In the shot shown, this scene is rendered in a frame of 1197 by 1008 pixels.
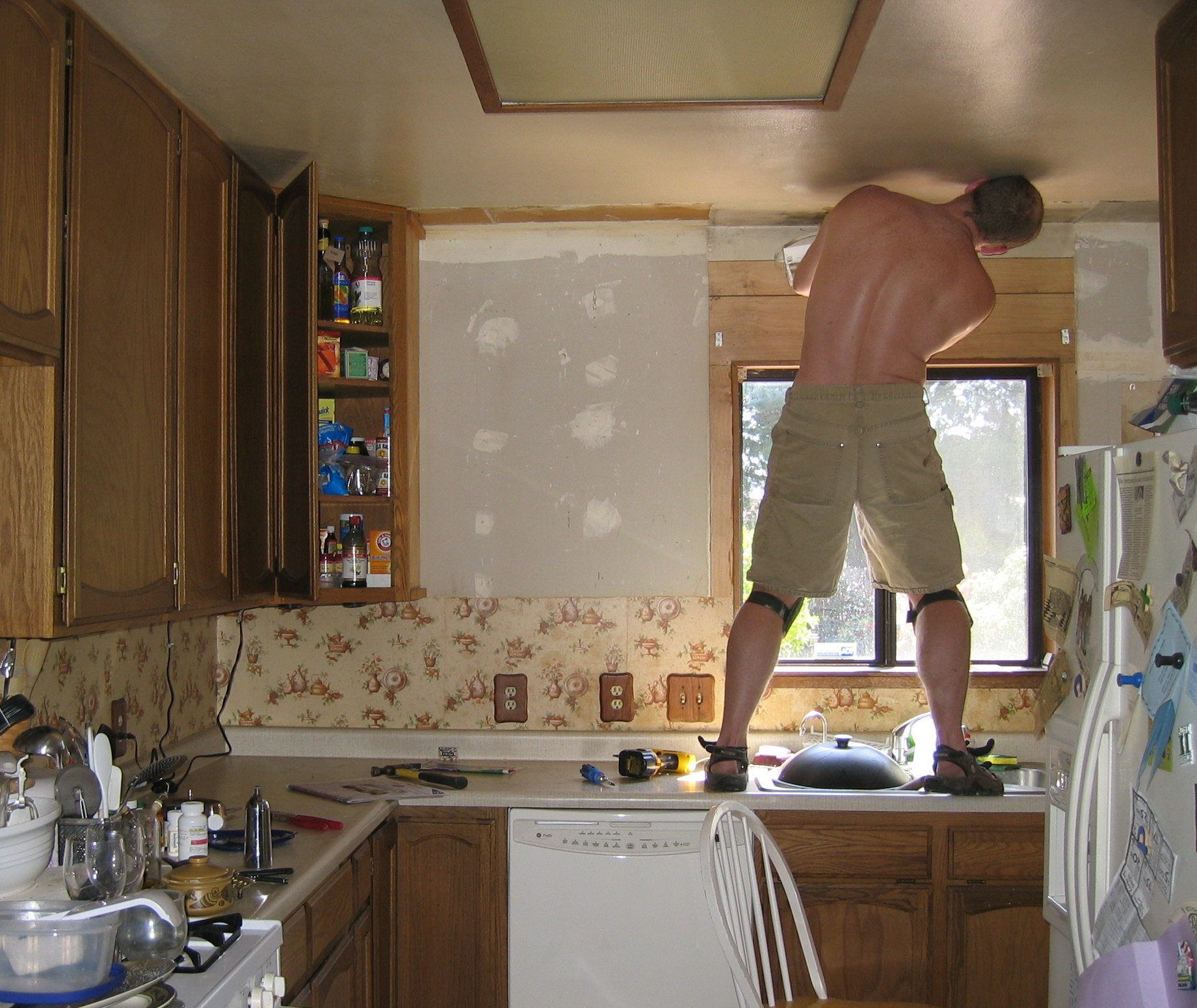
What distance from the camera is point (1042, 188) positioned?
2750 mm

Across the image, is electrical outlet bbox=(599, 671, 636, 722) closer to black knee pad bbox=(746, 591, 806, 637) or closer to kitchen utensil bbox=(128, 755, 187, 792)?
black knee pad bbox=(746, 591, 806, 637)

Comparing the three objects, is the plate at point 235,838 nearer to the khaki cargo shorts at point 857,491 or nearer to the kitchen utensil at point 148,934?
the kitchen utensil at point 148,934

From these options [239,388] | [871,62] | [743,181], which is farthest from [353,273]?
[871,62]

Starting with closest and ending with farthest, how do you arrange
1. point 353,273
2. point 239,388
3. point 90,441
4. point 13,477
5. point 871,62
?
point 13,477 → point 90,441 → point 871,62 → point 239,388 → point 353,273

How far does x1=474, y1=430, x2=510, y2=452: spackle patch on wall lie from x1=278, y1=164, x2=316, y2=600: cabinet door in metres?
0.65

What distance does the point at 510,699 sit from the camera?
302 cm

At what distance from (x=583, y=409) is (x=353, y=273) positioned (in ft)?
2.43

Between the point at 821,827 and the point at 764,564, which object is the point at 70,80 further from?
the point at 821,827

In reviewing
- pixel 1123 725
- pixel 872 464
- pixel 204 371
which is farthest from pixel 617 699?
pixel 1123 725

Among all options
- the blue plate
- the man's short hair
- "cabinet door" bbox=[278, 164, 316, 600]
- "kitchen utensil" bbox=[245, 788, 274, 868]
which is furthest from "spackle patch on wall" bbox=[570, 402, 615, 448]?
the blue plate

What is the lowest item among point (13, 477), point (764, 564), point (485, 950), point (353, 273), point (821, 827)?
point (485, 950)

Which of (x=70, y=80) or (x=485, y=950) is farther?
(x=485, y=950)

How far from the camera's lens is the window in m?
3.01

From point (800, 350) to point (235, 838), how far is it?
6.18 ft
